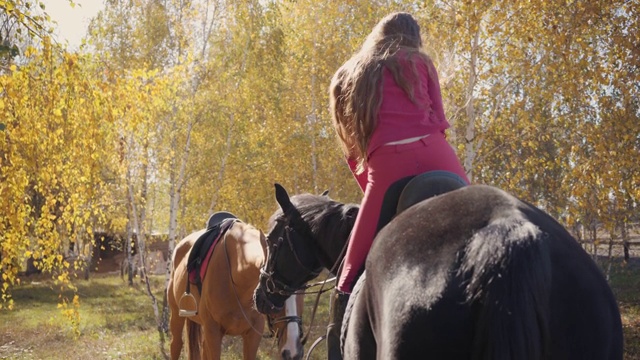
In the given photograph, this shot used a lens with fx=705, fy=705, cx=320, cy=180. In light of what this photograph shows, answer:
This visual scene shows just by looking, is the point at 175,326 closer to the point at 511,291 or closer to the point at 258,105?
the point at 511,291

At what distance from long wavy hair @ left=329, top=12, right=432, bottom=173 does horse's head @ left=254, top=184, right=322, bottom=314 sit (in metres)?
0.98

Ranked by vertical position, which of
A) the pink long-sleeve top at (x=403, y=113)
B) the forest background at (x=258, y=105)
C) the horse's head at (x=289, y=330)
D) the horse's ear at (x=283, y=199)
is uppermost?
the forest background at (x=258, y=105)

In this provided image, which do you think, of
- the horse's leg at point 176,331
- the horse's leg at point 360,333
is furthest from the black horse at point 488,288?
the horse's leg at point 176,331

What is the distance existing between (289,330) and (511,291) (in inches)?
156

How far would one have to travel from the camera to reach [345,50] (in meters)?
19.8

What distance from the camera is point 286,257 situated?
4.25 meters

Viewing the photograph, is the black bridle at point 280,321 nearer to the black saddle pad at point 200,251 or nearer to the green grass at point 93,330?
the green grass at point 93,330

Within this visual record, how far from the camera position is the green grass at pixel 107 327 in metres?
13.1

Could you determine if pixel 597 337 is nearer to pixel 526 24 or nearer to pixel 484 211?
Result: pixel 484 211

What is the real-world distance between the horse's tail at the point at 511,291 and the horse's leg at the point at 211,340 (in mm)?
5299

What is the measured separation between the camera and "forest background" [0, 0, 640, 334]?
659 centimetres

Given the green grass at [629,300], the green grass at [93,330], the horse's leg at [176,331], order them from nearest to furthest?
the horse's leg at [176,331] → the green grass at [629,300] → the green grass at [93,330]

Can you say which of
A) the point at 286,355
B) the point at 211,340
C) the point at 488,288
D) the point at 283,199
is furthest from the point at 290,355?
the point at 488,288

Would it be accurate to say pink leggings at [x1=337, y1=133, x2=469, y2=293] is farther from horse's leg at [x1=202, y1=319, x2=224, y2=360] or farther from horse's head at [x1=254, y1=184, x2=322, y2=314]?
horse's leg at [x1=202, y1=319, x2=224, y2=360]
